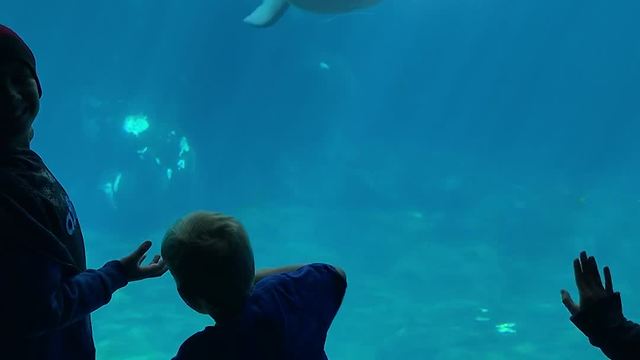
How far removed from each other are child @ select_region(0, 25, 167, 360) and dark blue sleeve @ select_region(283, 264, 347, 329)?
0.55 m

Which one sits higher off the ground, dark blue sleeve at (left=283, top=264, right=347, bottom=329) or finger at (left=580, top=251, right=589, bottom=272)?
finger at (left=580, top=251, right=589, bottom=272)

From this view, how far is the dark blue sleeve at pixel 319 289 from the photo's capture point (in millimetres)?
1848

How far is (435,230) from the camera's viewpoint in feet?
61.9

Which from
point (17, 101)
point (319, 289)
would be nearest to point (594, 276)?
point (319, 289)

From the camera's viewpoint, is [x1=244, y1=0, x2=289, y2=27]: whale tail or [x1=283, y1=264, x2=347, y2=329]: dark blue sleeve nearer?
[x1=283, y1=264, x2=347, y2=329]: dark blue sleeve

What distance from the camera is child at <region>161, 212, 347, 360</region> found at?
1.67 metres

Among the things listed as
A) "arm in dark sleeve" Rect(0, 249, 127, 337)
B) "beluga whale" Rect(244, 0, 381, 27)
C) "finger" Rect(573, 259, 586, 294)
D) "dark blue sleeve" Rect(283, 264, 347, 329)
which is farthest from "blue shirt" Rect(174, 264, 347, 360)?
"beluga whale" Rect(244, 0, 381, 27)

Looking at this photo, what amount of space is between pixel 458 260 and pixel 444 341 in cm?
453

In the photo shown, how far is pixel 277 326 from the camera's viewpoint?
1.73 metres

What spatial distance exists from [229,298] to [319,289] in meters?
0.30

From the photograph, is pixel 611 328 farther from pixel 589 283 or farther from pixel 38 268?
pixel 38 268

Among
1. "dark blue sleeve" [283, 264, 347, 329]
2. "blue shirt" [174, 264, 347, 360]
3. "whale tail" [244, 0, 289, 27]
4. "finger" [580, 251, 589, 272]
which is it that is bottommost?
"blue shirt" [174, 264, 347, 360]

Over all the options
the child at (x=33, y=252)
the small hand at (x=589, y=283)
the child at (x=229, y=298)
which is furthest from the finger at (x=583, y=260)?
the child at (x=33, y=252)

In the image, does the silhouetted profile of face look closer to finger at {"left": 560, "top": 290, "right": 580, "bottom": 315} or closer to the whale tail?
finger at {"left": 560, "top": 290, "right": 580, "bottom": 315}
